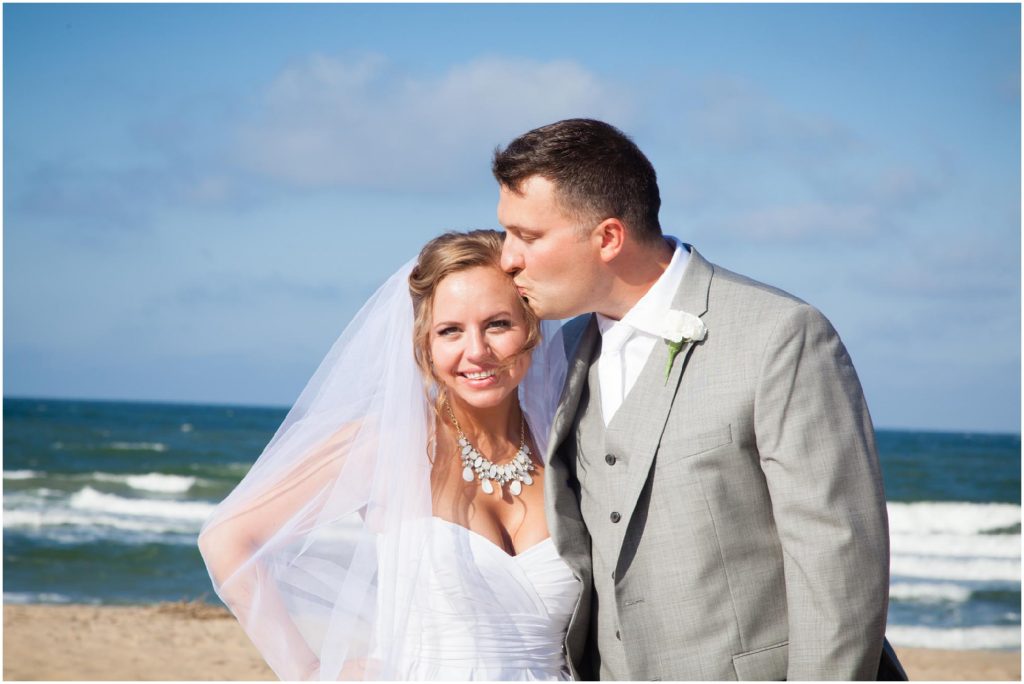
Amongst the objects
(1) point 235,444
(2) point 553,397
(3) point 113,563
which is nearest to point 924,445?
(1) point 235,444

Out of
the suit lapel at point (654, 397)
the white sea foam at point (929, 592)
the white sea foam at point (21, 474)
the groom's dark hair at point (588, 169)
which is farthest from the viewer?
the white sea foam at point (21, 474)

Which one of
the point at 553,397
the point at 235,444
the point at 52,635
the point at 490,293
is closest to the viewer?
the point at 490,293

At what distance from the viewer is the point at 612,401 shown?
3191 mm

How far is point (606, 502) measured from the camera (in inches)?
121

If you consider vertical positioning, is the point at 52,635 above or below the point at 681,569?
below

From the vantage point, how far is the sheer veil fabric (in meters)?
3.19

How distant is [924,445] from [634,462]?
40.0m

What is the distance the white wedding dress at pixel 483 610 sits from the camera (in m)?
3.24

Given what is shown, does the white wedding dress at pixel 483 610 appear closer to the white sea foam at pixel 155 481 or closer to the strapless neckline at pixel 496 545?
the strapless neckline at pixel 496 545

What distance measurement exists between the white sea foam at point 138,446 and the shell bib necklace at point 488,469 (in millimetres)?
28973

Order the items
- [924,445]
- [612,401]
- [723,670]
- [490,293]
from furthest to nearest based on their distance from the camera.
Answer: [924,445], [490,293], [612,401], [723,670]

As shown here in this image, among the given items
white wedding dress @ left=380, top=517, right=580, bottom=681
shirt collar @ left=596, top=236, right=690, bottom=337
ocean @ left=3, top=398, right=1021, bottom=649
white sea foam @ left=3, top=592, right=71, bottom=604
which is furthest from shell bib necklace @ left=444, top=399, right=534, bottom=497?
white sea foam @ left=3, top=592, right=71, bottom=604

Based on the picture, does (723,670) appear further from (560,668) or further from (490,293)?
(490,293)

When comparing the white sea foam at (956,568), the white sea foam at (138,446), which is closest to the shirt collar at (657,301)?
the white sea foam at (956,568)
